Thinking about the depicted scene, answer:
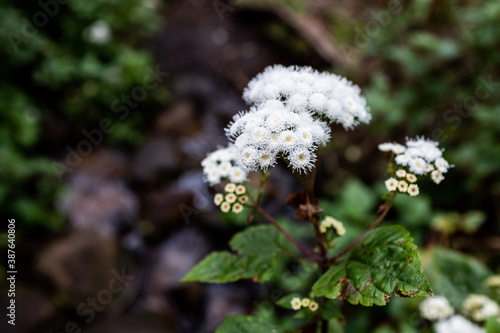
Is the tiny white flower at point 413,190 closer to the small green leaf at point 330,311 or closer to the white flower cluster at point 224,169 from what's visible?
the small green leaf at point 330,311

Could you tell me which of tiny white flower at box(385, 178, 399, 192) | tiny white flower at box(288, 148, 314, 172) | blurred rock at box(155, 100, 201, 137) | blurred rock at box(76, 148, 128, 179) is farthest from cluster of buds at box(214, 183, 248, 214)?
blurred rock at box(76, 148, 128, 179)

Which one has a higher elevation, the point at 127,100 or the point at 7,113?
the point at 127,100

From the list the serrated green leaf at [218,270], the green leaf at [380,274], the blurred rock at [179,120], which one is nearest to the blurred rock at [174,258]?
the blurred rock at [179,120]

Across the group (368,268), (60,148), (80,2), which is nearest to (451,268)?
(368,268)

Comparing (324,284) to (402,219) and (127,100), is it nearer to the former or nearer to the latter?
(402,219)

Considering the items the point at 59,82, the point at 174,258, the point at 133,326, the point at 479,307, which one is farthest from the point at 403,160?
the point at 59,82

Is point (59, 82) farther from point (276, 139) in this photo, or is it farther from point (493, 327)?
point (493, 327)
